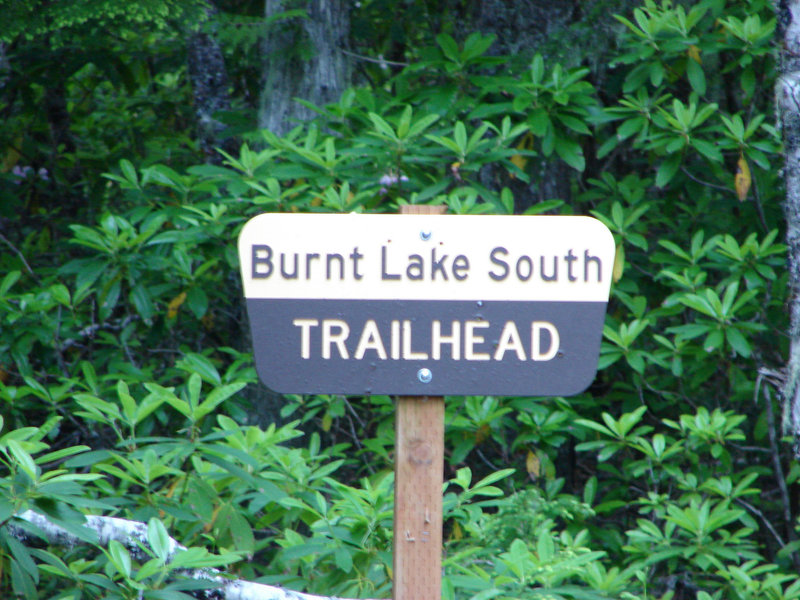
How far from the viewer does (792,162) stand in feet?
8.42

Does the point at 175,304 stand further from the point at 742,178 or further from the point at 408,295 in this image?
the point at 742,178

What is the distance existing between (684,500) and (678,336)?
0.60 meters

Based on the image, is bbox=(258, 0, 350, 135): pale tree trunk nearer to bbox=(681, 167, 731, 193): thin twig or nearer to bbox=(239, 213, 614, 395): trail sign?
bbox=(681, 167, 731, 193): thin twig

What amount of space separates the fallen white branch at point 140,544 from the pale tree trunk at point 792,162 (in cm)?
149

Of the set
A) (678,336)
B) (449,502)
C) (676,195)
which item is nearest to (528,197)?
(676,195)

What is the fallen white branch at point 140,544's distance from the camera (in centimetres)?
202

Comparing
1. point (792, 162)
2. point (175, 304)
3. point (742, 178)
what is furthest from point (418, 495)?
point (742, 178)

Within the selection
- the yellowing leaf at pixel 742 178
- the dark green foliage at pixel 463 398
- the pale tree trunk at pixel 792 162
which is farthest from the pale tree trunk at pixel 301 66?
the pale tree trunk at pixel 792 162

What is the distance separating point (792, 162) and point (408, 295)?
62.8 inches

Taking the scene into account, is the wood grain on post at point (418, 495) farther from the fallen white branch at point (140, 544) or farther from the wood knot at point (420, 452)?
the fallen white branch at point (140, 544)

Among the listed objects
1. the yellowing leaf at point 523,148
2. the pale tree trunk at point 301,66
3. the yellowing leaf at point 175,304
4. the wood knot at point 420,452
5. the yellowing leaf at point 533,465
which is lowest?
the yellowing leaf at point 533,465

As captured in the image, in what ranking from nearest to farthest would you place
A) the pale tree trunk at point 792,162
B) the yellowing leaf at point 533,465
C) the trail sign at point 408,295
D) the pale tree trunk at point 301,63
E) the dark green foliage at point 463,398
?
the trail sign at point 408,295 → the dark green foliage at point 463,398 → the pale tree trunk at point 792,162 → the yellowing leaf at point 533,465 → the pale tree trunk at point 301,63

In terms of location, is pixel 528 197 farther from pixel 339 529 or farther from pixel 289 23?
pixel 339 529

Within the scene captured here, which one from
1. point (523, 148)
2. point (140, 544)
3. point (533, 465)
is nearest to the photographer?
point (140, 544)
